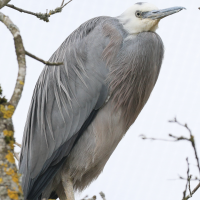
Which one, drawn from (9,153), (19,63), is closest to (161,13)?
(19,63)

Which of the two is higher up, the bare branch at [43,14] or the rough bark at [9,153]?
the bare branch at [43,14]

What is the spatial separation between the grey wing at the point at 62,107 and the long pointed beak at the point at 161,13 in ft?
1.48

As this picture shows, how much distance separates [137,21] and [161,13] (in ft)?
0.83

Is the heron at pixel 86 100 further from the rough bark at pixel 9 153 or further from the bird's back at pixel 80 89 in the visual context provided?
the rough bark at pixel 9 153

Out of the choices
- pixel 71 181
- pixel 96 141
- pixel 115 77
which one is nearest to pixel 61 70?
pixel 115 77

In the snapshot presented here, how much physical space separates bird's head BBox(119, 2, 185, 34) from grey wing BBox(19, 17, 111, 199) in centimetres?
27

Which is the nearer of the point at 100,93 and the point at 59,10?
the point at 59,10

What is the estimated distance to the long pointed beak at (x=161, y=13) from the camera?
3.37m

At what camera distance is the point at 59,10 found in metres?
2.81

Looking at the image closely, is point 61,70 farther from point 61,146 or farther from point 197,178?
point 197,178

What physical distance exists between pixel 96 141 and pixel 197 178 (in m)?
1.21

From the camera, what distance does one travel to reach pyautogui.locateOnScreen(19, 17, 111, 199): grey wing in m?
3.44

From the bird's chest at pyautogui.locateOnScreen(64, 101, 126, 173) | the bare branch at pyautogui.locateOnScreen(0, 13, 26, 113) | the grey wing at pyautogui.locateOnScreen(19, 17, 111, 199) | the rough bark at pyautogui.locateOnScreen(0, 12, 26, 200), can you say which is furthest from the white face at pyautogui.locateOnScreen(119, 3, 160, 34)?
the rough bark at pyautogui.locateOnScreen(0, 12, 26, 200)

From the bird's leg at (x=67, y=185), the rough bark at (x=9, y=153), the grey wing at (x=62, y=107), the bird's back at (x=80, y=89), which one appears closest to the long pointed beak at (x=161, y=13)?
the bird's back at (x=80, y=89)
